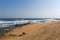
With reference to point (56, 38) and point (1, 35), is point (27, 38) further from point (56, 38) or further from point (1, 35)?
point (1, 35)

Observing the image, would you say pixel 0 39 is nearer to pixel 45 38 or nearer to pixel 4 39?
pixel 4 39

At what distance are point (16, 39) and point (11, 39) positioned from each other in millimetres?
467

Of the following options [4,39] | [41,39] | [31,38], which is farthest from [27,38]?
[4,39]

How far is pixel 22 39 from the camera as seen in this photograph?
33.8ft

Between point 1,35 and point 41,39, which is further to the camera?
point 1,35

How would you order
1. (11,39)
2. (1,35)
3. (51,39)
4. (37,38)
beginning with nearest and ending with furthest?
1. (51,39)
2. (37,38)
3. (11,39)
4. (1,35)

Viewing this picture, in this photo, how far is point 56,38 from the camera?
367 inches

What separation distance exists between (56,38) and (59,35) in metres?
0.58

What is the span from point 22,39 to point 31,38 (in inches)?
26.0

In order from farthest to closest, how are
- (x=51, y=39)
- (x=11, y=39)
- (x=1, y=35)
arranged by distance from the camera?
(x=1, y=35), (x=11, y=39), (x=51, y=39)

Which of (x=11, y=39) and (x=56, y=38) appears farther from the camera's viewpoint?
(x=11, y=39)

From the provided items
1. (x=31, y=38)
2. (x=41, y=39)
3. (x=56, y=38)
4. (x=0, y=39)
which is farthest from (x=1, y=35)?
(x=56, y=38)

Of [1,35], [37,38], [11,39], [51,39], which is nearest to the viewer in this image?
[51,39]

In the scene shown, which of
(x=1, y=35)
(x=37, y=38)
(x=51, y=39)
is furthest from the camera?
(x=1, y=35)
